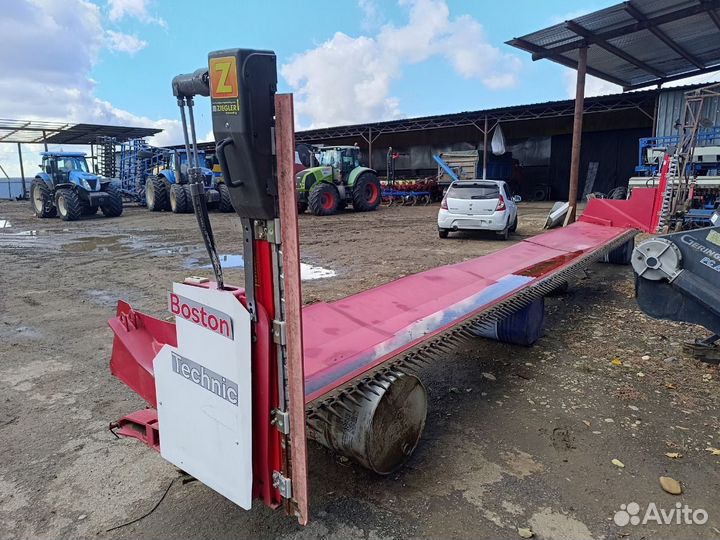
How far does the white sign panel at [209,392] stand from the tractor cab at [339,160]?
1497cm

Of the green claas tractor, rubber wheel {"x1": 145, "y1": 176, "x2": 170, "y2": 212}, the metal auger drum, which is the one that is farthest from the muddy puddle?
rubber wheel {"x1": 145, "y1": 176, "x2": 170, "y2": 212}

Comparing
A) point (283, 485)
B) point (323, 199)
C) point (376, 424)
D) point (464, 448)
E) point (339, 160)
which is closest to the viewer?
point (283, 485)

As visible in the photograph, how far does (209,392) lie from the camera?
1.98 meters

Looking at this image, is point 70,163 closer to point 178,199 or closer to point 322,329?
point 178,199

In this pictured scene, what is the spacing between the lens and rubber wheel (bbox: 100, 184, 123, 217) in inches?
666

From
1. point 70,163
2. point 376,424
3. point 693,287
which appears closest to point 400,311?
point 376,424

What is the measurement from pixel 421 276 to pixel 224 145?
2844mm

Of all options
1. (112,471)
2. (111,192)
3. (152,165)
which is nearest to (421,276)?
(112,471)

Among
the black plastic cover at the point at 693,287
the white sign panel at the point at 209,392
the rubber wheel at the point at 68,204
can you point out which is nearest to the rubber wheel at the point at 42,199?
the rubber wheel at the point at 68,204

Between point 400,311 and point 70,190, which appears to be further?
point 70,190

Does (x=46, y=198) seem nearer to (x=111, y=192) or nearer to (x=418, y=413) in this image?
(x=111, y=192)

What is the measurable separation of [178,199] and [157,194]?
1831 millimetres

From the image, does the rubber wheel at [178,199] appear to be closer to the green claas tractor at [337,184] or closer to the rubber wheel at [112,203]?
the rubber wheel at [112,203]

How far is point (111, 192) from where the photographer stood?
56.0 feet
